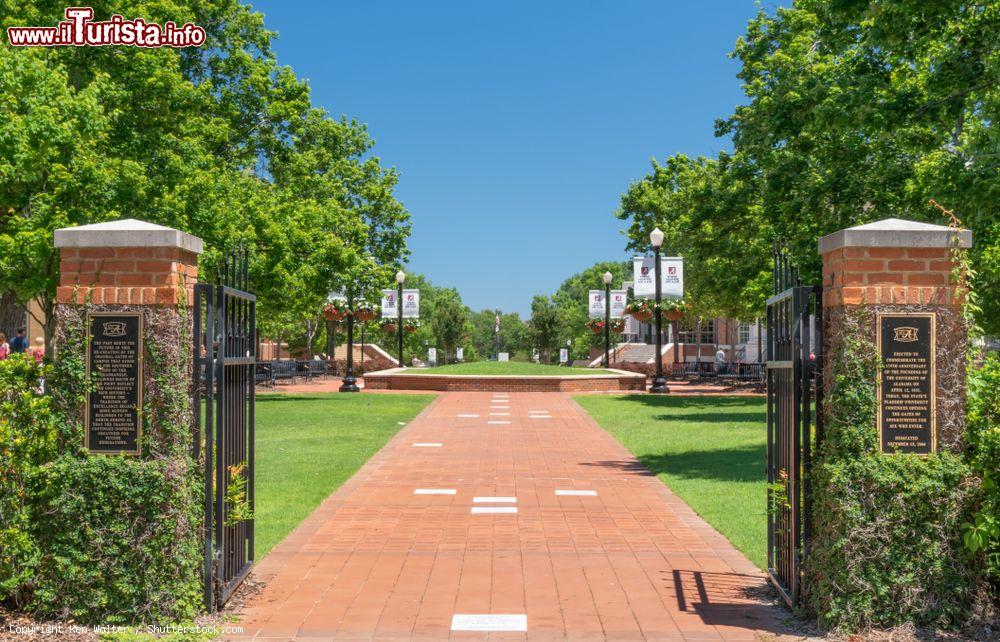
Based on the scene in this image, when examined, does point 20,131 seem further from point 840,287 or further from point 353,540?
point 840,287

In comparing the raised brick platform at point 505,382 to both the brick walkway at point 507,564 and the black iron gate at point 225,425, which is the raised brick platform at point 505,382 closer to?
the brick walkway at point 507,564

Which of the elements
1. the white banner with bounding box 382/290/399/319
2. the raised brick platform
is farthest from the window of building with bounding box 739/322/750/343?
the raised brick platform

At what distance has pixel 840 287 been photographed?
18.7ft

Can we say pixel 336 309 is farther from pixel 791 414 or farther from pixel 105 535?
pixel 791 414

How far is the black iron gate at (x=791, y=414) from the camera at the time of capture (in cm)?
587

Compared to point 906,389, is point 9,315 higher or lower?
higher

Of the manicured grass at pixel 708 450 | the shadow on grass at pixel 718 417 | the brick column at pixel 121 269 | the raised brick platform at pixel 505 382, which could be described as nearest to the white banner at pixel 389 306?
the raised brick platform at pixel 505 382

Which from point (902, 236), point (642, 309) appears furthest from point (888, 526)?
point (642, 309)

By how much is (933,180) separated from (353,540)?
31.2 ft

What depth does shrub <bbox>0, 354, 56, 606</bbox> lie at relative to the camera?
5.61 m

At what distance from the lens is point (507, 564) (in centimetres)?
747

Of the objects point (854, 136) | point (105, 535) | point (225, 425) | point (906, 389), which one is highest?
point (854, 136)

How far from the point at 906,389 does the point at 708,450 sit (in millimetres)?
9863

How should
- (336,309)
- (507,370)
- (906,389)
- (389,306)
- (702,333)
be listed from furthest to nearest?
(702,333) → (389,306) → (336,309) → (507,370) → (906,389)
